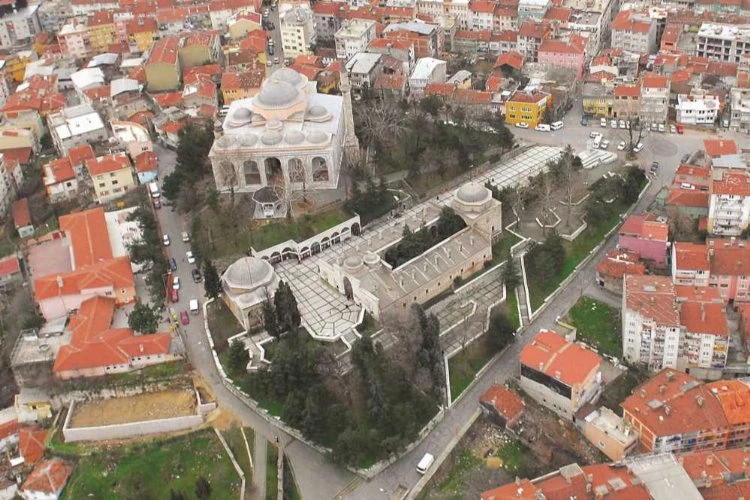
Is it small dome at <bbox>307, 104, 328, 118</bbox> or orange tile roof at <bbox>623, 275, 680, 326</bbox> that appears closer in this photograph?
orange tile roof at <bbox>623, 275, 680, 326</bbox>

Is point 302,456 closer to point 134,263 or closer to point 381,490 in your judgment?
point 381,490

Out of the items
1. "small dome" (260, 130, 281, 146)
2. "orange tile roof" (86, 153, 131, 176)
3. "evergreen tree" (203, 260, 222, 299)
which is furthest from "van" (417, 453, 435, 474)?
"orange tile roof" (86, 153, 131, 176)

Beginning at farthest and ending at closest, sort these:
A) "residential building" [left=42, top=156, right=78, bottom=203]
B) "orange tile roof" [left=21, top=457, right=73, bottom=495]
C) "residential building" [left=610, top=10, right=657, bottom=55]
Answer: "residential building" [left=610, top=10, right=657, bottom=55], "residential building" [left=42, top=156, right=78, bottom=203], "orange tile roof" [left=21, top=457, right=73, bottom=495]

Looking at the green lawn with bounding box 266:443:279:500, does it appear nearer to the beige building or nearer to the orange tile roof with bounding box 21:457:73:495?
the beige building

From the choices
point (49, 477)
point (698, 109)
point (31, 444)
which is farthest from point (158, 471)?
point (698, 109)

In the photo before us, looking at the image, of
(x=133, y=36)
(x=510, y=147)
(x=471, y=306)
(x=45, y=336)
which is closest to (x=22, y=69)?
(x=133, y=36)

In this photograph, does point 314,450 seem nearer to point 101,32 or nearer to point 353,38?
point 353,38
